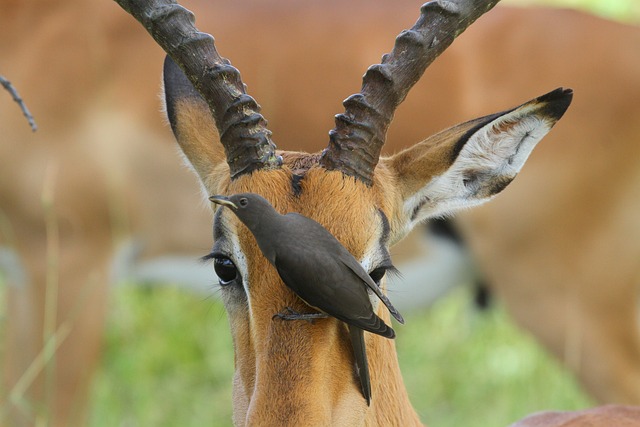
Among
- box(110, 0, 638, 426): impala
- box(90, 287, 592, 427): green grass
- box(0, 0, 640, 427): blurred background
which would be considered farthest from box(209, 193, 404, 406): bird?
box(90, 287, 592, 427): green grass

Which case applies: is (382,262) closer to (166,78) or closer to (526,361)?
(166,78)

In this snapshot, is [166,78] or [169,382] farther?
[169,382]

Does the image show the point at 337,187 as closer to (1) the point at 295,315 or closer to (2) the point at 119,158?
(1) the point at 295,315

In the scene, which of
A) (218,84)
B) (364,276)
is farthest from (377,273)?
(218,84)

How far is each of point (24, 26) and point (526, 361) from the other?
157 inches

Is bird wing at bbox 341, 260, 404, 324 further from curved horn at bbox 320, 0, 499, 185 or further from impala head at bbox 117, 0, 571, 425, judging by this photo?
curved horn at bbox 320, 0, 499, 185

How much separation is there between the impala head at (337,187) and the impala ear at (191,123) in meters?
0.15

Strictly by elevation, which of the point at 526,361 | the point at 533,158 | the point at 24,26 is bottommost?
the point at 526,361

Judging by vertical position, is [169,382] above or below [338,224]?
above

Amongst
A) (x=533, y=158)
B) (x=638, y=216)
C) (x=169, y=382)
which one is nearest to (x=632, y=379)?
(x=638, y=216)

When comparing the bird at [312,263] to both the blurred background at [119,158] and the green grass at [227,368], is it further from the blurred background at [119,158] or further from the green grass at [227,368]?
the green grass at [227,368]

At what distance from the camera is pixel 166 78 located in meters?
4.02

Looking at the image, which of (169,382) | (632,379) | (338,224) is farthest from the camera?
(169,382)

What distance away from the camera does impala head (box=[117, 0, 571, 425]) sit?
3.06 metres
